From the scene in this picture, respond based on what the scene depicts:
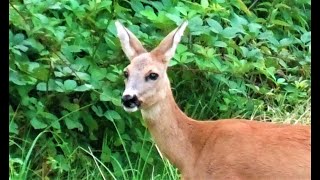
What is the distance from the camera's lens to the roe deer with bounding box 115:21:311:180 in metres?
6.36

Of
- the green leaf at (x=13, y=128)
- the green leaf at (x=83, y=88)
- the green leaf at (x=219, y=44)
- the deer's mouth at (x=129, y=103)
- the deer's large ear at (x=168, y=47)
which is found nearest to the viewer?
the deer's mouth at (x=129, y=103)

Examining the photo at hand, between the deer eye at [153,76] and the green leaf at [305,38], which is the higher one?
the deer eye at [153,76]

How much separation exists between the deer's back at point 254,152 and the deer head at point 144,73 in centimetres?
45

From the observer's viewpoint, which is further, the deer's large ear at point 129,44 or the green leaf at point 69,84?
the green leaf at point 69,84

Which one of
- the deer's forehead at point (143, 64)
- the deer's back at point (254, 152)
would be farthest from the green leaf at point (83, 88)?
the deer's back at point (254, 152)

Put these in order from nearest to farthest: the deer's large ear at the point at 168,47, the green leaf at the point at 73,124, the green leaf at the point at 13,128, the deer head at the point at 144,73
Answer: the deer head at the point at 144,73
the deer's large ear at the point at 168,47
the green leaf at the point at 13,128
the green leaf at the point at 73,124

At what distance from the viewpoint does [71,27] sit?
7871 millimetres

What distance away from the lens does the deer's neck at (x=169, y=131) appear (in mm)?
6754

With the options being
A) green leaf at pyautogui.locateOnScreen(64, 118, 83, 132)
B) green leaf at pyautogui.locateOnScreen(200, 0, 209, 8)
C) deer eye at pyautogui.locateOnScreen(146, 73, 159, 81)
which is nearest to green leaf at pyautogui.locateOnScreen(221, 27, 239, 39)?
green leaf at pyautogui.locateOnScreen(200, 0, 209, 8)

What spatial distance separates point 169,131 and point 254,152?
0.67 m

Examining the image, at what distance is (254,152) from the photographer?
6.42 m

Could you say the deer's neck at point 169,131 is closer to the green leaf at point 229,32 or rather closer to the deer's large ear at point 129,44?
the deer's large ear at point 129,44

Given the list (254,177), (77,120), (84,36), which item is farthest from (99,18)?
(254,177)
